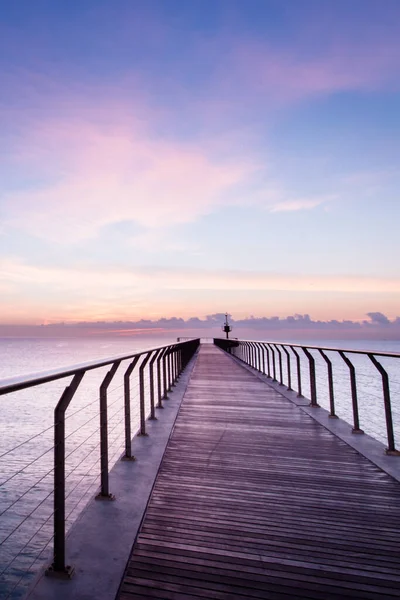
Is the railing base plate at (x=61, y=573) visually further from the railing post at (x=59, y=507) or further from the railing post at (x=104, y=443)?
the railing post at (x=104, y=443)

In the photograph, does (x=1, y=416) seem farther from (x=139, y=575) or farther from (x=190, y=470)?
(x=139, y=575)

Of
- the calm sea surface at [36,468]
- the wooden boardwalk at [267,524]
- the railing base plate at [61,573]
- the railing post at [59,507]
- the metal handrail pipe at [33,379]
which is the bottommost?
the calm sea surface at [36,468]

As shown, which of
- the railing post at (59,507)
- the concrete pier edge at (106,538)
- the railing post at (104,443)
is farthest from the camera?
the railing post at (104,443)

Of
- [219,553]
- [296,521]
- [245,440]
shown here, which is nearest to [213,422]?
[245,440]

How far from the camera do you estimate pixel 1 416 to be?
13977 mm

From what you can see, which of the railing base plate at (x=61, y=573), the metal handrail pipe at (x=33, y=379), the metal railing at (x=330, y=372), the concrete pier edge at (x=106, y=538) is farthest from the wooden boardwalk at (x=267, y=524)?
the metal handrail pipe at (x=33, y=379)

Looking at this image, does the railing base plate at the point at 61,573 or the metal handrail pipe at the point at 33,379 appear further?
the railing base plate at the point at 61,573

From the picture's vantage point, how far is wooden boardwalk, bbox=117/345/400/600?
1693 millimetres

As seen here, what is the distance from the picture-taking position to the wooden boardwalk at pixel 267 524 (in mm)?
1693

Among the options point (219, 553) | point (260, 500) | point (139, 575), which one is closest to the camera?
point (139, 575)

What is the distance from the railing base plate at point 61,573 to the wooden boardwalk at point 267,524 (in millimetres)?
283

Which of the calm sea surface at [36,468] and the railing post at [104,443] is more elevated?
the railing post at [104,443]

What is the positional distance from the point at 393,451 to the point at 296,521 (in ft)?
6.39

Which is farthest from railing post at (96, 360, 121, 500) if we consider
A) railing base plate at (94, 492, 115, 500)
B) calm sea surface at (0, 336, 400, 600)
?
calm sea surface at (0, 336, 400, 600)
